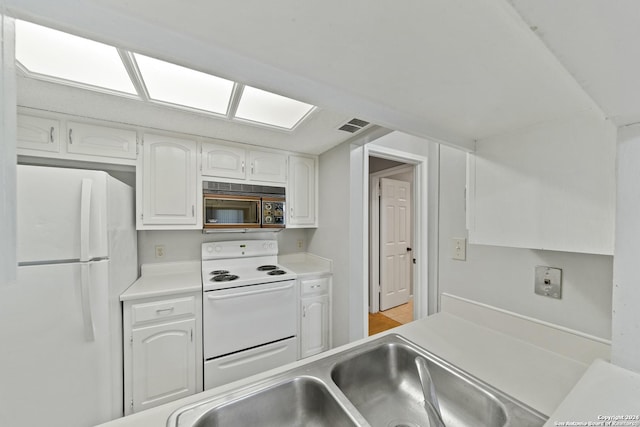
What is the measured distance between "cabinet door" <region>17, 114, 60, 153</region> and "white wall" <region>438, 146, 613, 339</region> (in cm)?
257

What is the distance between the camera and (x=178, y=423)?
606 millimetres

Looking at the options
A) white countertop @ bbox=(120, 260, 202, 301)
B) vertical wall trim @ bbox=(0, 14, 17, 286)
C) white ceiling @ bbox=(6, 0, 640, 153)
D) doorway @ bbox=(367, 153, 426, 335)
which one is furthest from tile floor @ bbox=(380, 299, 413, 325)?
vertical wall trim @ bbox=(0, 14, 17, 286)

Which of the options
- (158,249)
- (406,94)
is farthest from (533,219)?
(158,249)

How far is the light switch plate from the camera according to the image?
92cm

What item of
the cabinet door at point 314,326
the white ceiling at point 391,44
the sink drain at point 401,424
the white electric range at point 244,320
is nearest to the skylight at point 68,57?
the white ceiling at point 391,44

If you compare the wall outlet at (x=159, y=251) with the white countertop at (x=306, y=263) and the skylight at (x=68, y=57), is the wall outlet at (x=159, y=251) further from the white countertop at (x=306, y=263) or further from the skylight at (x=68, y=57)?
the skylight at (x=68, y=57)

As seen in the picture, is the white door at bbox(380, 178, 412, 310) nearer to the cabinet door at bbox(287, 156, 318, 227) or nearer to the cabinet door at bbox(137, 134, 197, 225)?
the cabinet door at bbox(287, 156, 318, 227)

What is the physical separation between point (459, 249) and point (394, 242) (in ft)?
7.34

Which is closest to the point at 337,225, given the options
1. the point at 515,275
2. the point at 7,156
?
the point at 515,275

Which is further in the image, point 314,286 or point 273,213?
point 273,213

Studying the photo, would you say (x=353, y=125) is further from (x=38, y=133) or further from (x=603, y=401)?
(x=38, y=133)

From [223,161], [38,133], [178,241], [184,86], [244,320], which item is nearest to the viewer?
[184,86]

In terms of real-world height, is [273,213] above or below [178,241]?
above

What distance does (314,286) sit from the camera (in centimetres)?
223
